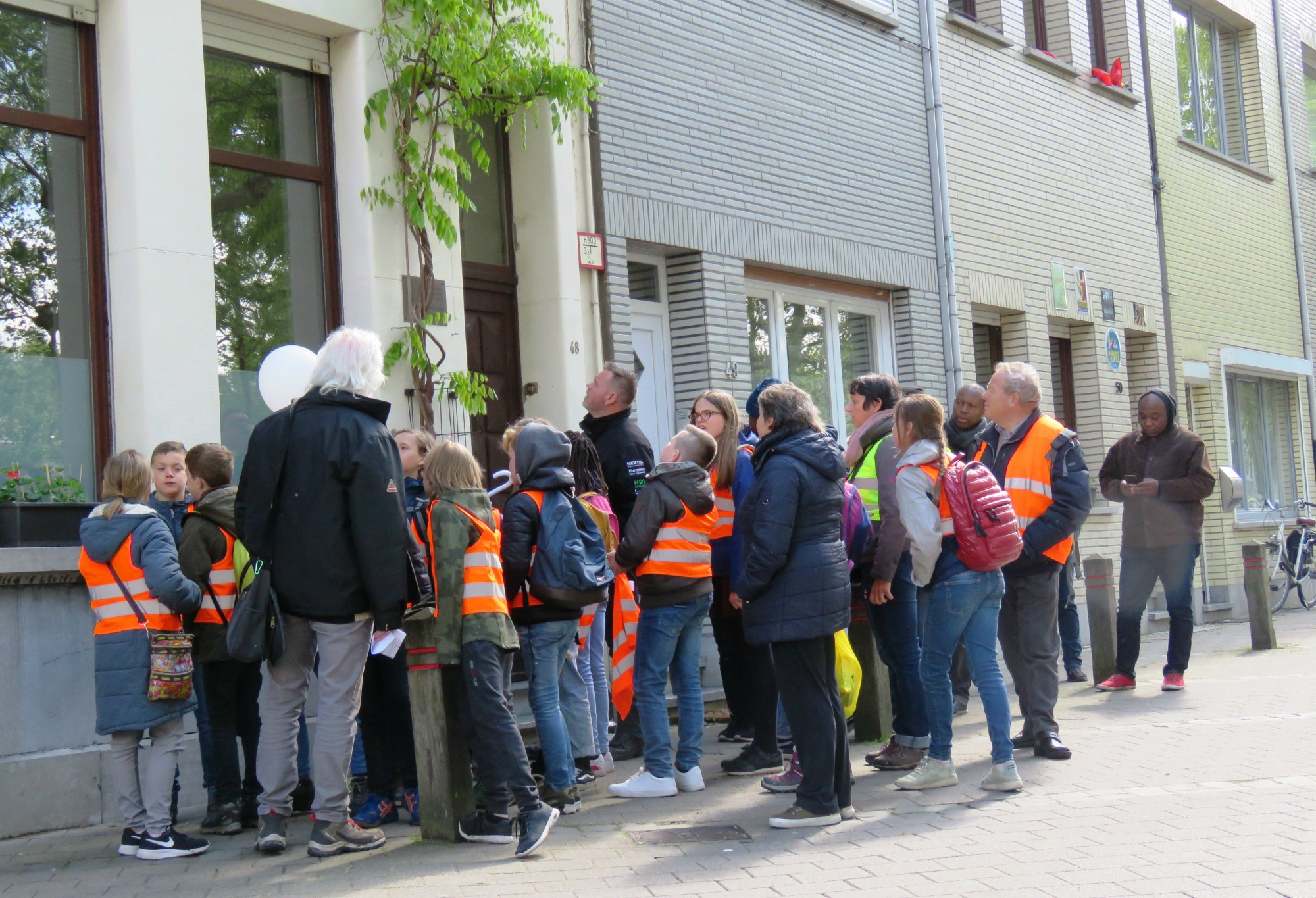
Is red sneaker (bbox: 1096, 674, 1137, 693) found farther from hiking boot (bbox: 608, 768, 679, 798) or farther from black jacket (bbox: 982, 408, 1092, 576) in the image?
hiking boot (bbox: 608, 768, 679, 798)

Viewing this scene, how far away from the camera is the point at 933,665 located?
6.93 metres

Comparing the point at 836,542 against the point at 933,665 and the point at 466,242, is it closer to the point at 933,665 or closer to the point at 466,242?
the point at 933,665

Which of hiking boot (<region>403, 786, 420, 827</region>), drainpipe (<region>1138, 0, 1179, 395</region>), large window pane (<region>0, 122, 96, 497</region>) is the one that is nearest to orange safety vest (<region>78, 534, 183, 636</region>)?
hiking boot (<region>403, 786, 420, 827</region>)

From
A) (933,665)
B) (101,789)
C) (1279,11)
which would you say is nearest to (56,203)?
(101,789)

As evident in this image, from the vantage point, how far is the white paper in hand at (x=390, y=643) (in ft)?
20.2

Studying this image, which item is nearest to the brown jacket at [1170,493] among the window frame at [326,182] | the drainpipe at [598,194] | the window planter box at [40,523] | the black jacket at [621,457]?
the drainpipe at [598,194]

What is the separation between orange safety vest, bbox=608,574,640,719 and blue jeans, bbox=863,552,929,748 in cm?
129

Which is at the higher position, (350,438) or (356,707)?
(350,438)

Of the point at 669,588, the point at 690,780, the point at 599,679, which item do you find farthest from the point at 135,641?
the point at 690,780

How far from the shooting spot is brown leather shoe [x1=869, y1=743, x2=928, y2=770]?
7449 millimetres

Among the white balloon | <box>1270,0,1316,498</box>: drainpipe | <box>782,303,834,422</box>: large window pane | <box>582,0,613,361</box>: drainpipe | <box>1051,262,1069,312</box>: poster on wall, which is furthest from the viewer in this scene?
<box>1270,0,1316,498</box>: drainpipe

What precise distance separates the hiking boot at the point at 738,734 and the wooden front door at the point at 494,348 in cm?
270

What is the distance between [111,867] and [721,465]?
11.6 ft

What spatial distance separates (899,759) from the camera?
7465 mm
